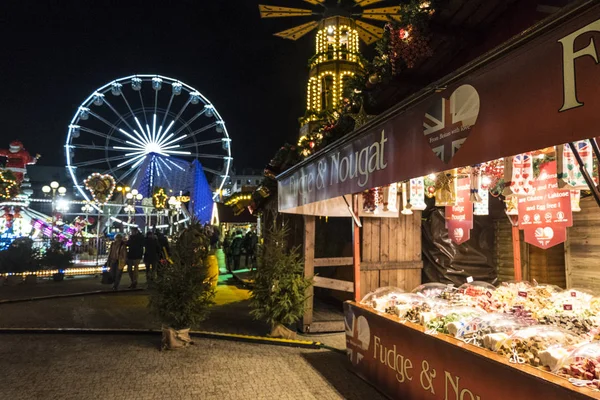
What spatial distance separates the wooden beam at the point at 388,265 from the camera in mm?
6852

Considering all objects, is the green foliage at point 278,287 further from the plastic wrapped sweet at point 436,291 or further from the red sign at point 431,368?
the plastic wrapped sweet at point 436,291

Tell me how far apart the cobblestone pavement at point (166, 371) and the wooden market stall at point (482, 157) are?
686 mm

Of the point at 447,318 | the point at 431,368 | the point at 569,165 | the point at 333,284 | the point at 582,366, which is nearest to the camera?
the point at 582,366

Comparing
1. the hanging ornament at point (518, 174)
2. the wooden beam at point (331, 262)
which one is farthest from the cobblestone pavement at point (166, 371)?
the hanging ornament at point (518, 174)

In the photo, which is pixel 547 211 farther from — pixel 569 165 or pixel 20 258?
pixel 20 258

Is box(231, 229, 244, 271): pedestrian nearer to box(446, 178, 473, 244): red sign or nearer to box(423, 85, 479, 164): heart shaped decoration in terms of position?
box(446, 178, 473, 244): red sign

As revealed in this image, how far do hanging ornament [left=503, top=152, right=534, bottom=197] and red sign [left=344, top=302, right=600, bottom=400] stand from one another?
166cm

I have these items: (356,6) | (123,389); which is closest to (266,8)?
(356,6)

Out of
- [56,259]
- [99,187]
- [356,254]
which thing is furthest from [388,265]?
[99,187]

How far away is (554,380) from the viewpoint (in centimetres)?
236

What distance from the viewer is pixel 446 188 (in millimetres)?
5207

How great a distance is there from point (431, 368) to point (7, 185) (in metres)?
22.7

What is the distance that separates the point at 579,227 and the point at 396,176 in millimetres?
4848

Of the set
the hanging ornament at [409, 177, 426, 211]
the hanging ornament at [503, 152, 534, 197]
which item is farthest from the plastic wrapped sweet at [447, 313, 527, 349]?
the hanging ornament at [409, 177, 426, 211]
